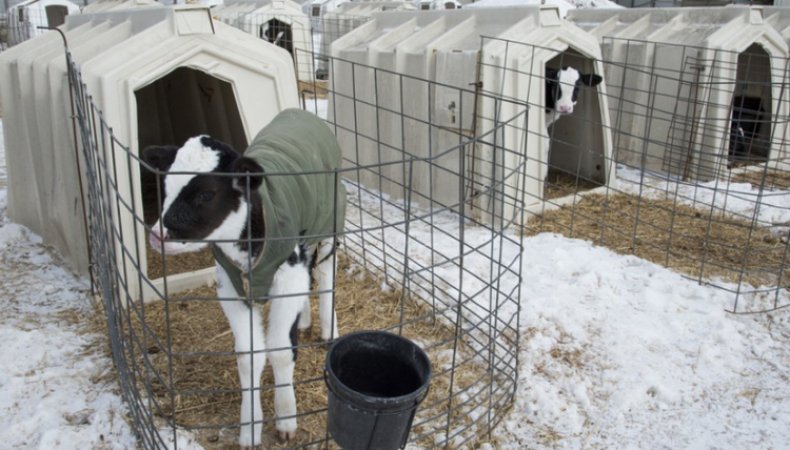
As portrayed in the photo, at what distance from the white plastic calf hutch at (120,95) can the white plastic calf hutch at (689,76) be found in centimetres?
384

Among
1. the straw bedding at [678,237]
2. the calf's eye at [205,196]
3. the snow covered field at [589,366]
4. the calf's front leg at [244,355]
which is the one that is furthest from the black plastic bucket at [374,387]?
the straw bedding at [678,237]

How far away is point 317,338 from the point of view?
14.3 ft

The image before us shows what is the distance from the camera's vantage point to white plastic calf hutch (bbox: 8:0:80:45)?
18169mm

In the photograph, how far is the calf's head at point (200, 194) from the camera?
2.81 m

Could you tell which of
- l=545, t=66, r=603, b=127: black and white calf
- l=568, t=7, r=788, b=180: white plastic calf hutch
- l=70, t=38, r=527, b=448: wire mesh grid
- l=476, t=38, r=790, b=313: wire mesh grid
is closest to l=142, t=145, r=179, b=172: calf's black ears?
l=70, t=38, r=527, b=448: wire mesh grid

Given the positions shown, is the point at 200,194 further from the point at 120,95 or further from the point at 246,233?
the point at 120,95

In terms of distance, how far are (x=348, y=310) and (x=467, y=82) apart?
100 inches

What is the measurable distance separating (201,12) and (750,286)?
4299mm

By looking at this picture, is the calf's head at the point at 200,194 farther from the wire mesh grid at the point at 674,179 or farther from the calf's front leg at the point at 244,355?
the wire mesh grid at the point at 674,179

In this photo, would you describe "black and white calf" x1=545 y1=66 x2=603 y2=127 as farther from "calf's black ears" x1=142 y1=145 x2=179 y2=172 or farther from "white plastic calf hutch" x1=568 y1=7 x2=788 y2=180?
"calf's black ears" x1=142 y1=145 x2=179 y2=172

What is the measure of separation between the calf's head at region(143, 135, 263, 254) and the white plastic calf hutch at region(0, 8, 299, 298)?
2.32 ft

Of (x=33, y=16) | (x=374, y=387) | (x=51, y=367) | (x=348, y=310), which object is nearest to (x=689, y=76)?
(x=348, y=310)

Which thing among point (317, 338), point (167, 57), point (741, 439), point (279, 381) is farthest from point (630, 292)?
point (167, 57)

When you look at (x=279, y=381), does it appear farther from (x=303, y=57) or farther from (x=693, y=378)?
(x=303, y=57)
